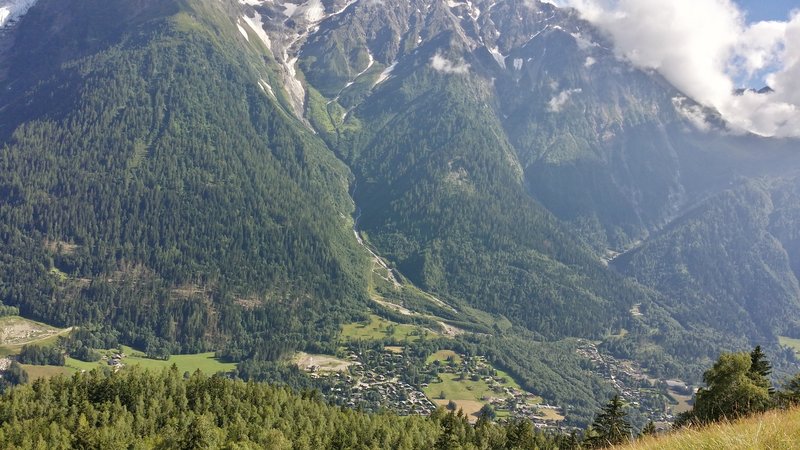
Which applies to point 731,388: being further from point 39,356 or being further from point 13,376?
point 39,356

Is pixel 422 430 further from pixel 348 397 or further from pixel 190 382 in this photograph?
pixel 348 397

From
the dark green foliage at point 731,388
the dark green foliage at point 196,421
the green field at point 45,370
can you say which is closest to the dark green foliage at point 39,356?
the green field at point 45,370

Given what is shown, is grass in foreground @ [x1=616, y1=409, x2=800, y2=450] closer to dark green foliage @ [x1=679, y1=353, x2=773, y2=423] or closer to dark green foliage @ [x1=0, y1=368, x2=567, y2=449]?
dark green foliage @ [x1=679, y1=353, x2=773, y2=423]

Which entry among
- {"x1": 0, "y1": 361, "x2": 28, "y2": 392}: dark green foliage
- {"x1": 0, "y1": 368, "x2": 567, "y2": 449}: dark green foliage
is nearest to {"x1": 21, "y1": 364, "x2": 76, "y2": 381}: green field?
{"x1": 0, "y1": 361, "x2": 28, "y2": 392}: dark green foliage

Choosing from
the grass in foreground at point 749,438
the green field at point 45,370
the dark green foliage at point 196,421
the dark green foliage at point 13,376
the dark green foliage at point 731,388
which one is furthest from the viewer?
the green field at point 45,370

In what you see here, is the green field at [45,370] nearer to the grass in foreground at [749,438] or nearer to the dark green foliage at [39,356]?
the dark green foliage at [39,356]

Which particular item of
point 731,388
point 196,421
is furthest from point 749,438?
point 196,421

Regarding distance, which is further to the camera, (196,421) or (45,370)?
(45,370)

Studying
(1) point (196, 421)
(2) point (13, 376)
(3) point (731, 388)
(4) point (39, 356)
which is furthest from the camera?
(4) point (39, 356)
